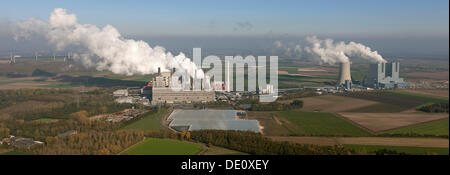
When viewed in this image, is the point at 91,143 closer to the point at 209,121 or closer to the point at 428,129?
the point at 209,121

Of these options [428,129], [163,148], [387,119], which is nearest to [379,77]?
[387,119]

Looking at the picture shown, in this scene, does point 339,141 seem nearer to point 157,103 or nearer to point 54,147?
point 54,147

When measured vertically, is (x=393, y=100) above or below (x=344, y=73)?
below

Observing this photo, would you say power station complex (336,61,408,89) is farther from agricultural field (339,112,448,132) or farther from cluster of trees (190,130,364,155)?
cluster of trees (190,130,364,155)

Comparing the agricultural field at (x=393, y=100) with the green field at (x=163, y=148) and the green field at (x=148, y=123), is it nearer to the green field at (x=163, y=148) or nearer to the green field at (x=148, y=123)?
the green field at (x=148, y=123)

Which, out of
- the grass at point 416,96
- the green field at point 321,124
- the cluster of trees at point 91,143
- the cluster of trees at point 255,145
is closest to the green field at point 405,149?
the cluster of trees at point 255,145

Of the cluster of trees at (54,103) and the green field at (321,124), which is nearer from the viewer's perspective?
the green field at (321,124)

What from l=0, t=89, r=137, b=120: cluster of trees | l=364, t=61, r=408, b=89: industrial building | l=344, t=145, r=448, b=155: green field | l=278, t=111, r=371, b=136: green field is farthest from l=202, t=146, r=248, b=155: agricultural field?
l=364, t=61, r=408, b=89: industrial building

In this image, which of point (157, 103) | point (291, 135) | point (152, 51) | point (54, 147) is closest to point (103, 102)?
point (157, 103)

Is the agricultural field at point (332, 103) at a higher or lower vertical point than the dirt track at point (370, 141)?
higher
